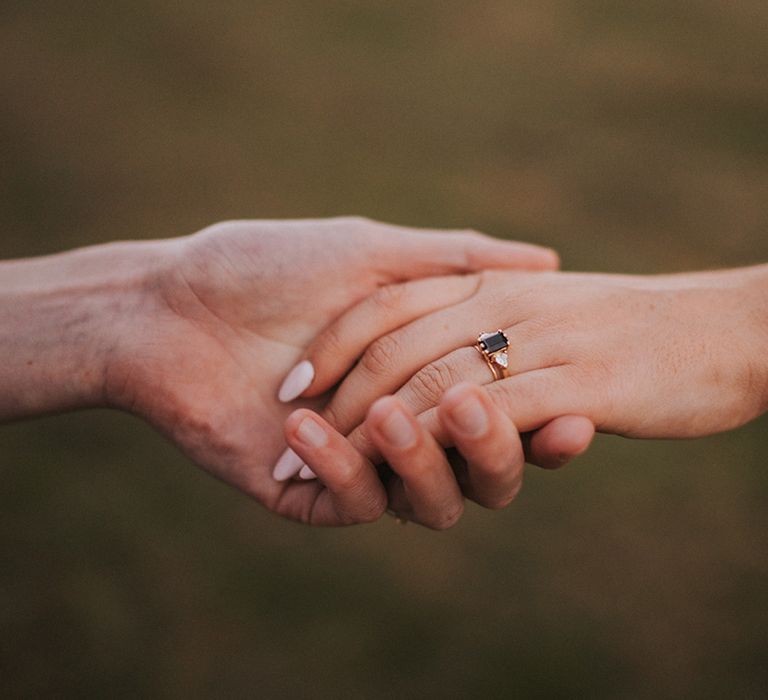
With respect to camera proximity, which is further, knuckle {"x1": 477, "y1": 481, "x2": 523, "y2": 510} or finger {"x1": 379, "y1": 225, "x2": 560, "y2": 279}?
finger {"x1": 379, "y1": 225, "x2": 560, "y2": 279}

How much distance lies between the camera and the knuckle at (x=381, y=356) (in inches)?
80.6

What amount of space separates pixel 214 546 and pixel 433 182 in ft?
8.47

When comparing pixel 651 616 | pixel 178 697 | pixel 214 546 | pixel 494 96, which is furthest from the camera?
pixel 494 96

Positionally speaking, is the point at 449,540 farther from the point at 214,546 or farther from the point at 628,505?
the point at 214,546

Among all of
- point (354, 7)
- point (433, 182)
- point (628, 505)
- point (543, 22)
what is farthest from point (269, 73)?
point (628, 505)

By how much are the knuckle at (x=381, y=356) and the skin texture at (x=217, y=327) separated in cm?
23

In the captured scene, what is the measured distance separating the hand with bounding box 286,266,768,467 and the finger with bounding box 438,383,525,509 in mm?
122

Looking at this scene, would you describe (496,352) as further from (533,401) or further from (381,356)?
(381,356)

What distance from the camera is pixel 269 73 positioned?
16.8 feet

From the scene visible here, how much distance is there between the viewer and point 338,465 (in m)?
1.75

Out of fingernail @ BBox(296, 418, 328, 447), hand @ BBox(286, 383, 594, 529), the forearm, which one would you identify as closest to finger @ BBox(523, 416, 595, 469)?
hand @ BBox(286, 383, 594, 529)

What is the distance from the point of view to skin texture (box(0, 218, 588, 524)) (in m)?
2.11

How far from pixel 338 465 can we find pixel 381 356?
1.41 ft

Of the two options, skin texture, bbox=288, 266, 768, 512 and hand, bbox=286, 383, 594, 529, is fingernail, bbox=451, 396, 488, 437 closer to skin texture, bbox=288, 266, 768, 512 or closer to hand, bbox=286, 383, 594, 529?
hand, bbox=286, 383, 594, 529
